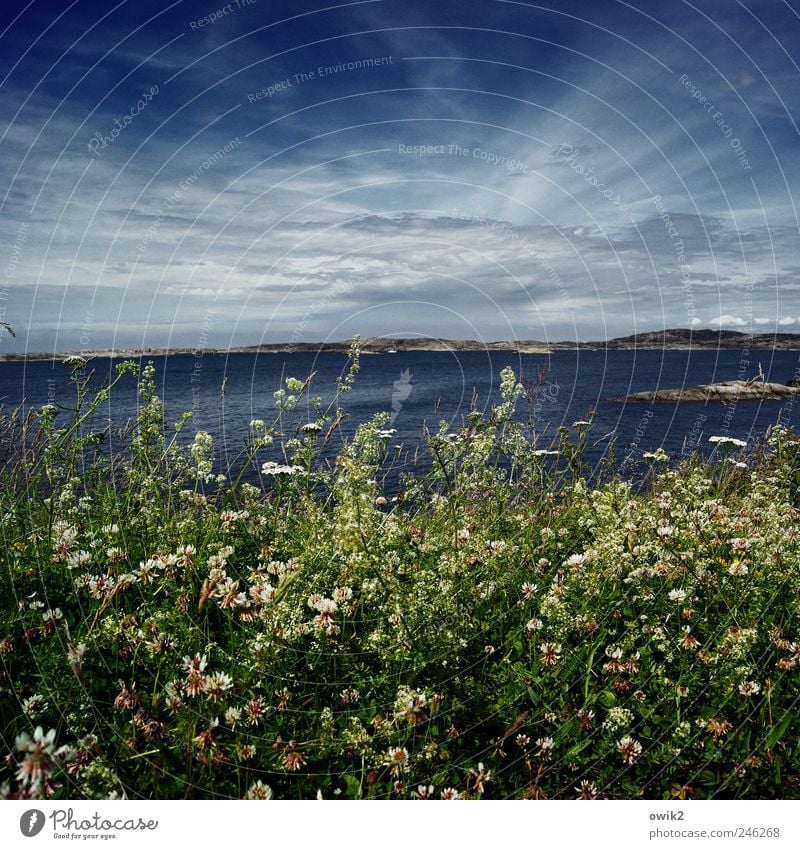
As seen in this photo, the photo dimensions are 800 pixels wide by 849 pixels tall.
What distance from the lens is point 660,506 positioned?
3.62 meters

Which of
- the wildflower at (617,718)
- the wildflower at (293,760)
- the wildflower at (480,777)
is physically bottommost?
the wildflower at (480,777)

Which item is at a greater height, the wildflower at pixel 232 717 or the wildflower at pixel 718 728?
the wildflower at pixel 232 717

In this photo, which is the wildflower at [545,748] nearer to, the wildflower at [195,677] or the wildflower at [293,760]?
the wildflower at [293,760]

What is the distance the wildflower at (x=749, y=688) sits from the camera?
7.86 feet

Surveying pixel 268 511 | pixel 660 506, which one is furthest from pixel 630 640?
pixel 268 511

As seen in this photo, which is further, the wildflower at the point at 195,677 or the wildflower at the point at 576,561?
the wildflower at the point at 576,561

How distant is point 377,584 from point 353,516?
11.6 inches

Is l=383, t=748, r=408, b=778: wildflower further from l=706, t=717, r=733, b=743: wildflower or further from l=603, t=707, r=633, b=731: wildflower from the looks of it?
l=706, t=717, r=733, b=743: wildflower

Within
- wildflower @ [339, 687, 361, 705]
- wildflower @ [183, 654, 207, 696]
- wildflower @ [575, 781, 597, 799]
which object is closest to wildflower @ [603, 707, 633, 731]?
wildflower @ [575, 781, 597, 799]

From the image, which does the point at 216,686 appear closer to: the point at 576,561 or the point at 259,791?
the point at 259,791

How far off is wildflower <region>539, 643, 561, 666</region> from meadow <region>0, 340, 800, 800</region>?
0.5 inches

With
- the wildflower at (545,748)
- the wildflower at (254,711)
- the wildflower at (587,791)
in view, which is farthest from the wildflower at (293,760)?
the wildflower at (587,791)

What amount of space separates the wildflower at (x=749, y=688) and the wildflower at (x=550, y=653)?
721mm
